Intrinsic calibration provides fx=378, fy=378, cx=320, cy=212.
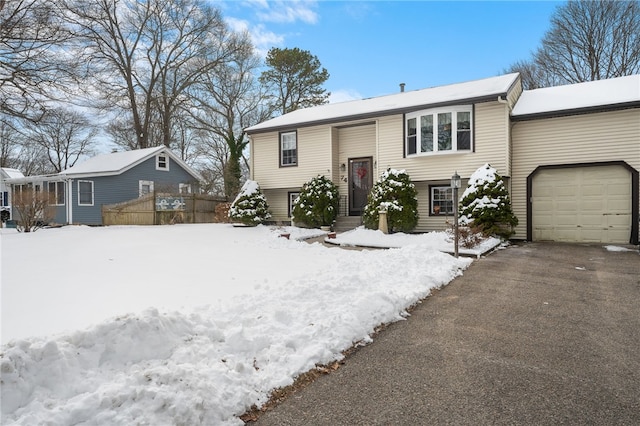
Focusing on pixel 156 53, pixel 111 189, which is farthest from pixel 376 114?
pixel 156 53

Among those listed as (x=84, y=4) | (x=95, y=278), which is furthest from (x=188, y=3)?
(x=95, y=278)

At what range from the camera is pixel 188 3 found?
26125 mm

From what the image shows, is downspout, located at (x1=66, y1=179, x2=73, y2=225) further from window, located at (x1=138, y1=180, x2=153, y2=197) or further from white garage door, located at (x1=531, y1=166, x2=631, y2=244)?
white garage door, located at (x1=531, y1=166, x2=631, y2=244)

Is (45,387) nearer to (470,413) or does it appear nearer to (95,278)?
(470,413)

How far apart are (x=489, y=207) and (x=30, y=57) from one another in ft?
47.5

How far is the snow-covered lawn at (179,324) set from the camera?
240cm

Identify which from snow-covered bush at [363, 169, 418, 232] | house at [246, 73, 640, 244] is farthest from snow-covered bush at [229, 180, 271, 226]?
snow-covered bush at [363, 169, 418, 232]

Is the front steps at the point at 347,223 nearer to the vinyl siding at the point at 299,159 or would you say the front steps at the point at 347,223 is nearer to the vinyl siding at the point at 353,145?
the vinyl siding at the point at 353,145

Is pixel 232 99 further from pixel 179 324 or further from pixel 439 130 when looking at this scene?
pixel 179 324

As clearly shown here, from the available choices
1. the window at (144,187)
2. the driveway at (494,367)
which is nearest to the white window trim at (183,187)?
the window at (144,187)

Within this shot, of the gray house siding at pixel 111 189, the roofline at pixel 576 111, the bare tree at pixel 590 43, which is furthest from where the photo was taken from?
the gray house siding at pixel 111 189

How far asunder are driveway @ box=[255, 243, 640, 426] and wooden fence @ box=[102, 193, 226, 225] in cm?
1531

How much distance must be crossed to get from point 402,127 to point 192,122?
19.5 meters

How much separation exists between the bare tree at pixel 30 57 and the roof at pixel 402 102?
24.7 ft
